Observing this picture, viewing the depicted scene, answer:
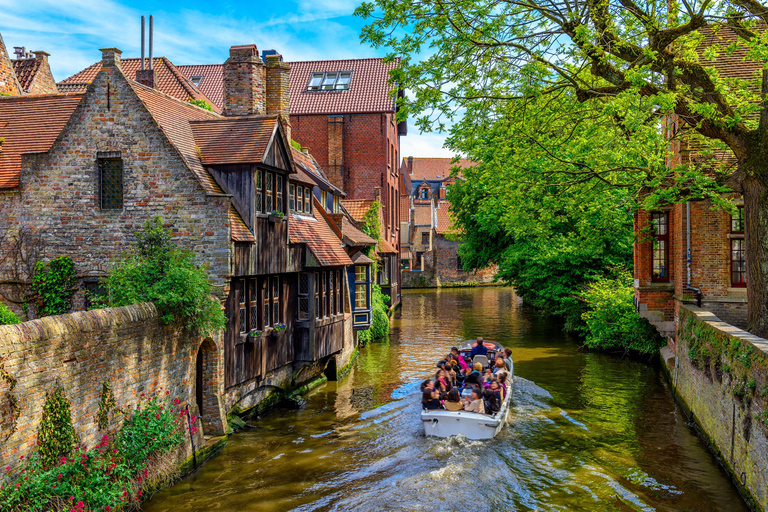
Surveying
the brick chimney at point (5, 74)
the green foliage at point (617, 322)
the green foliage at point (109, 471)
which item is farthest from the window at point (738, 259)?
the brick chimney at point (5, 74)

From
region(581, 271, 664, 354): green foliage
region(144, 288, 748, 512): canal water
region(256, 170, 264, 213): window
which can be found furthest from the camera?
region(581, 271, 664, 354): green foliage

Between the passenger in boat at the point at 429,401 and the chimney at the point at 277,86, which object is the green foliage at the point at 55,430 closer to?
the passenger in boat at the point at 429,401

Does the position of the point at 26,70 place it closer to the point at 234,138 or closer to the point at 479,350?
the point at 234,138

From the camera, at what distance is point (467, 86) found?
1359 centimetres

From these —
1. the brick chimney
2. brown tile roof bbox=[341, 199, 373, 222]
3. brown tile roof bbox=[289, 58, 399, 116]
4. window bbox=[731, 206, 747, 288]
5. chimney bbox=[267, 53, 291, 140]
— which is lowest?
window bbox=[731, 206, 747, 288]

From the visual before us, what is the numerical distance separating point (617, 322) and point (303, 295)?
39.5 feet

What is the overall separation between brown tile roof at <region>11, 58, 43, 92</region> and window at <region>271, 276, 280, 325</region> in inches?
618

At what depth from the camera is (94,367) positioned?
29.7 ft

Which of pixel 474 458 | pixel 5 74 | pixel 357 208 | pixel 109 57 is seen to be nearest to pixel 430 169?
pixel 357 208

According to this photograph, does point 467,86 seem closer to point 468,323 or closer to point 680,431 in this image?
point 680,431

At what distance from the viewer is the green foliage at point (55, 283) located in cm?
1327

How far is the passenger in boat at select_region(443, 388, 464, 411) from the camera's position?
1385cm

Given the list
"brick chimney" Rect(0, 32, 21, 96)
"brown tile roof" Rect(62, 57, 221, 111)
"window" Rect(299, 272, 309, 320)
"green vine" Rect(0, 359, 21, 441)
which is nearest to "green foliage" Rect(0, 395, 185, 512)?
"green vine" Rect(0, 359, 21, 441)

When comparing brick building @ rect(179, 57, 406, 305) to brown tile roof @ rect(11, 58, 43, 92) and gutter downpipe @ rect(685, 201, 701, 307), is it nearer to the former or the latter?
brown tile roof @ rect(11, 58, 43, 92)
